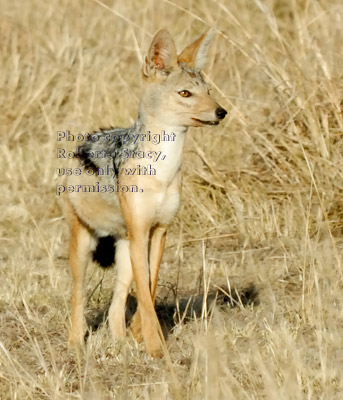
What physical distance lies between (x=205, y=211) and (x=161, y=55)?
8.04 ft

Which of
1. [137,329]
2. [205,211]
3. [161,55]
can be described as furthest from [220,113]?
[205,211]

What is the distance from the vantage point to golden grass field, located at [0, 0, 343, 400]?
4.70 meters

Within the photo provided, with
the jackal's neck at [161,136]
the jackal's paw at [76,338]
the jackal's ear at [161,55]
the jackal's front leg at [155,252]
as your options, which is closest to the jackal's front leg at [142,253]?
the jackal's front leg at [155,252]

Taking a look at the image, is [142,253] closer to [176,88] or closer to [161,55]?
[176,88]

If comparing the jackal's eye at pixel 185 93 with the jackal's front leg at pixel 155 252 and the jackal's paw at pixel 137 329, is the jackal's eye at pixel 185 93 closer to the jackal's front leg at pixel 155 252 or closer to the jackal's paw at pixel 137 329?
the jackal's front leg at pixel 155 252

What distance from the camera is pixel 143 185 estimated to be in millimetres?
5387

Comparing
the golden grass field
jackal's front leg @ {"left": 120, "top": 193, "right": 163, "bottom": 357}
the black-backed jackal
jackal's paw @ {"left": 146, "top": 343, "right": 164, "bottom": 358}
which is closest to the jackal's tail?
the black-backed jackal

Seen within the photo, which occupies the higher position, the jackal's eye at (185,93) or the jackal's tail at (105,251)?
the jackal's eye at (185,93)

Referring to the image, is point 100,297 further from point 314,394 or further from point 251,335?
point 314,394

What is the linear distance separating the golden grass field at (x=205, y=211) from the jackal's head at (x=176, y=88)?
886 mm

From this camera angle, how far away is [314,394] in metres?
4.42

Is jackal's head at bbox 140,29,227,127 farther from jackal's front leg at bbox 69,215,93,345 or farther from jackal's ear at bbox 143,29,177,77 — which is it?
jackal's front leg at bbox 69,215,93,345

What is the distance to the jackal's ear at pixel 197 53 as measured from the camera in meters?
5.79

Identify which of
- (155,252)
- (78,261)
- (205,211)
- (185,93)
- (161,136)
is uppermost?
(185,93)
